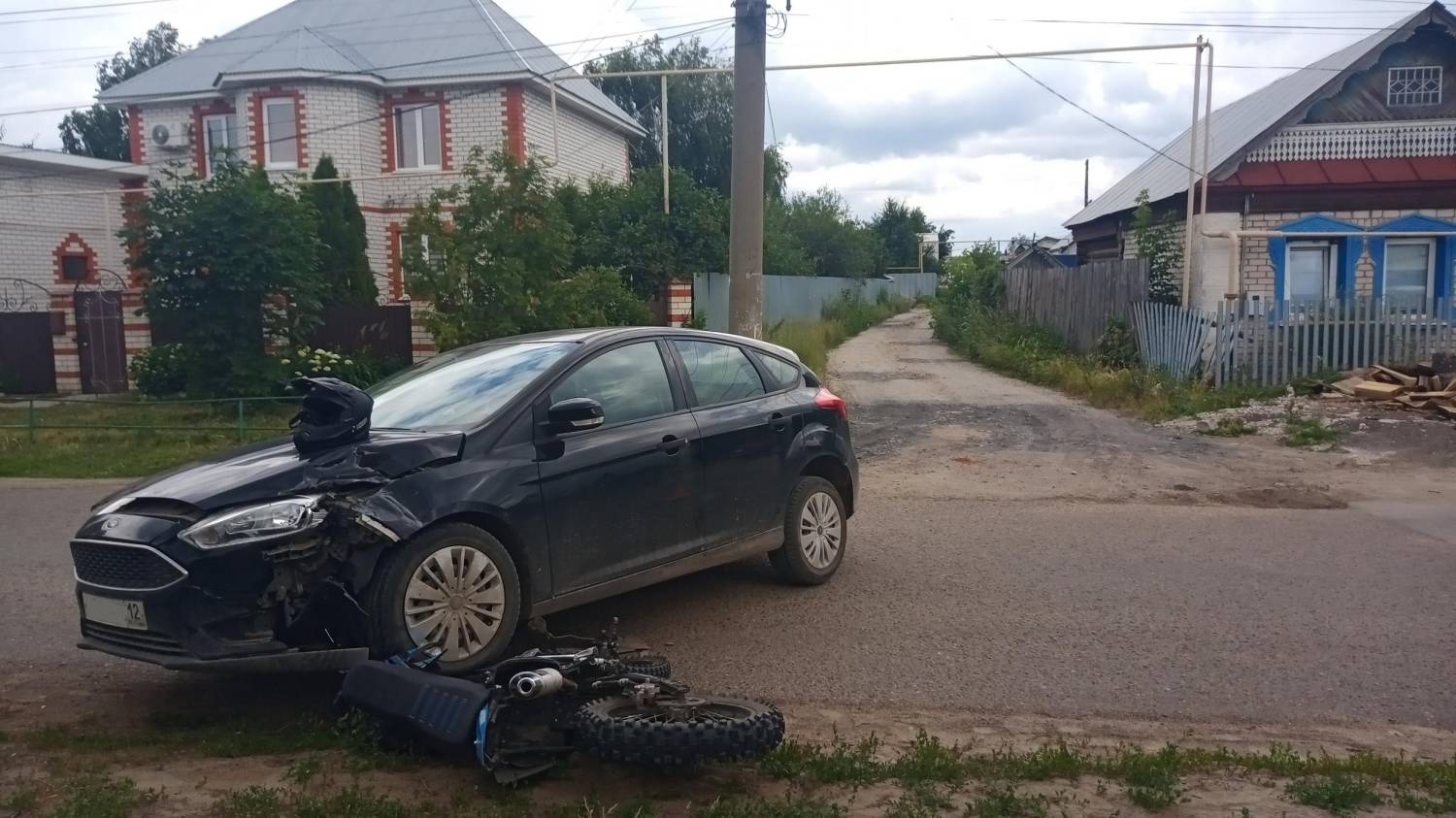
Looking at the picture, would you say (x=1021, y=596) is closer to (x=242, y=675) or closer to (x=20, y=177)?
(x=242, y=675)

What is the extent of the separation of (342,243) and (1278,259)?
1636cm

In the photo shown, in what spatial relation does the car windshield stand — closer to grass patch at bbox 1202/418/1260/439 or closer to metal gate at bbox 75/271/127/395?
grass patch at bbox 1202/418/1260/439

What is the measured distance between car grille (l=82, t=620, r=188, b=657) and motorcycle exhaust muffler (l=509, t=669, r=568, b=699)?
1.44 m

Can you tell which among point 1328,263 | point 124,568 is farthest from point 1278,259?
point 124,568

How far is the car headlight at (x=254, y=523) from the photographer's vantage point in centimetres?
452

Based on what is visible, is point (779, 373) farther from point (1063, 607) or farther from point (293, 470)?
point (293, 470)

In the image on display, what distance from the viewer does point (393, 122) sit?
26266 millimetres

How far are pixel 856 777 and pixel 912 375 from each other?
679 inches

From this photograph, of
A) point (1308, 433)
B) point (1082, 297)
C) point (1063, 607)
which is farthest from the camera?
point (1082, 297)

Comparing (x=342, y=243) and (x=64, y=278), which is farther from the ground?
(x=342, y=243)

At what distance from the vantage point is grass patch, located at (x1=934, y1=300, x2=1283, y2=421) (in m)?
15.2

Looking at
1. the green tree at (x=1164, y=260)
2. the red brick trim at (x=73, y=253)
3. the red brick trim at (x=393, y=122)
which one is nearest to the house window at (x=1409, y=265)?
the green tree at (x=1164, y=260)

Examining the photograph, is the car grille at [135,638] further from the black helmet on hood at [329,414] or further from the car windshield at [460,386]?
the car windshield at [460,386]

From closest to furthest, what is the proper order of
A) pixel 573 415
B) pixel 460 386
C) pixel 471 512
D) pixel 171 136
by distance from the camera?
pixel 471 512 → pixel 573 415 → pixel 460 386 → pixel 171 136
